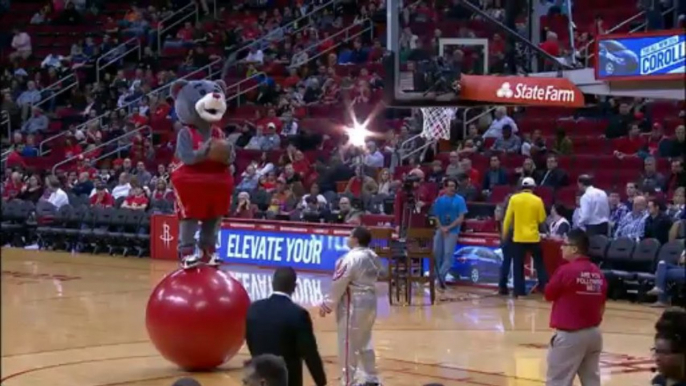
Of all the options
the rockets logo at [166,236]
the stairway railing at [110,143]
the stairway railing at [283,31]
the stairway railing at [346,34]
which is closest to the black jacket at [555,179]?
the rockets logo at [166,236]

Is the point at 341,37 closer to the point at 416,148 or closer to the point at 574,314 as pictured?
the point at 416,148

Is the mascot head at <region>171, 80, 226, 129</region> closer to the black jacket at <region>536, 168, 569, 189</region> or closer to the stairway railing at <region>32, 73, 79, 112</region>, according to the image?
the black jacket at <region>536, 168, 569, 189</region>

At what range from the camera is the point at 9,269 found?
74.1 ft

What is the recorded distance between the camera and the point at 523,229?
18281mm

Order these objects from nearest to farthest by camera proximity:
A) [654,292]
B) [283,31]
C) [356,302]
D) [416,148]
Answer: [356,302]
[654,292]
[416,148]
[283,31]

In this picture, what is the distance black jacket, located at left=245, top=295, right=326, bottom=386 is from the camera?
313 inches

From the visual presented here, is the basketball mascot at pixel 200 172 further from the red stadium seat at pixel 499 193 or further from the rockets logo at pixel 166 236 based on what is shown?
the rockets logo at pixel 166 236

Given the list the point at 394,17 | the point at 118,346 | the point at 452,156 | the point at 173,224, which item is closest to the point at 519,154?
the point at 452,156

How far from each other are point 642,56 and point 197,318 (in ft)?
17.1

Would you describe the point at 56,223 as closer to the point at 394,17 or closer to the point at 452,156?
the point at 452,156

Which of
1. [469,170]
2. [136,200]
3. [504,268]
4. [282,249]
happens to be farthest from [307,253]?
[136,200]

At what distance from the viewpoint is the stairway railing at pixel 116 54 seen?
34281 mm

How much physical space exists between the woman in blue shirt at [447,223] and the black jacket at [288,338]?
11.4 metres

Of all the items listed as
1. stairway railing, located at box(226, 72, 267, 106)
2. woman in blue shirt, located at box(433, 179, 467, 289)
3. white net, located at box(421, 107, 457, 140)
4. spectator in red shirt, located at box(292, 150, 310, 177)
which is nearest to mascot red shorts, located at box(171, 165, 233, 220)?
Answer: woman in blue shirt, located at box(433, 179, 467, 289)
